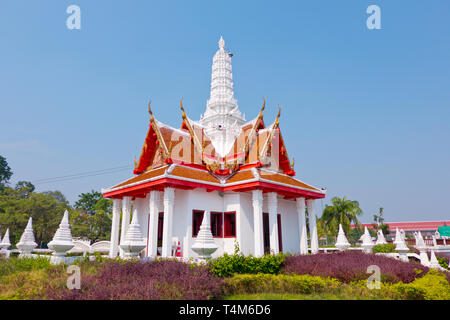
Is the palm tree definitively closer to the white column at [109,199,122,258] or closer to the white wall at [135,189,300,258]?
the white wall at [135,189,300,258]

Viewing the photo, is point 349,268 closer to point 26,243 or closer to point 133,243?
point 133,243

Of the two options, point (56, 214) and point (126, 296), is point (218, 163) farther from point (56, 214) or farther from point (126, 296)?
point (56, 214)

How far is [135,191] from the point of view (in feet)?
46.2

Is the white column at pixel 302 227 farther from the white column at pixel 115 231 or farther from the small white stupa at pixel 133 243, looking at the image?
the white column at pixel 115 231

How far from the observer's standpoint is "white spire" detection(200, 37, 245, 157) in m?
19.3

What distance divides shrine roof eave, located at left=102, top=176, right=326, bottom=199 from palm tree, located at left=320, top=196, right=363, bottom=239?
17.3 m

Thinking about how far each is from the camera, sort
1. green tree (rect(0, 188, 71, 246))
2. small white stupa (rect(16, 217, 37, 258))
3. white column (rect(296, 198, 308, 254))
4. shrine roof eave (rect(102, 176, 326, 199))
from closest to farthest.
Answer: small white stupa (rect(16, 217, 37, 258)) → shrine roof eave (rect(102, 176, 326, 199)) → white column (rect(296, 198, 308, 254)) → green tree (rect(0, 188, 71, 246))

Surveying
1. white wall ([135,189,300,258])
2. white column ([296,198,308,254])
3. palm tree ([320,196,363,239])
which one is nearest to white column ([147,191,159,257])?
white wall ([135,189,300,258])

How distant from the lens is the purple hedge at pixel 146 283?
5.69m

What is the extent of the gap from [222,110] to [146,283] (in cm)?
1694

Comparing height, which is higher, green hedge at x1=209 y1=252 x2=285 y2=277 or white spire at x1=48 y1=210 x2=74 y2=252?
white spire at x1=48 y1=210 x2=74 y2=252

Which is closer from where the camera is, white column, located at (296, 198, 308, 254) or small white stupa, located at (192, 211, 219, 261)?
small white stupa, located at (192, 211, 219, 261)

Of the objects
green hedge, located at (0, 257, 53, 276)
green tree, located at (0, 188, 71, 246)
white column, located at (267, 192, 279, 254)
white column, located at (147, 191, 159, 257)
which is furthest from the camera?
green tree, located at (0, 188, 71, 246)
